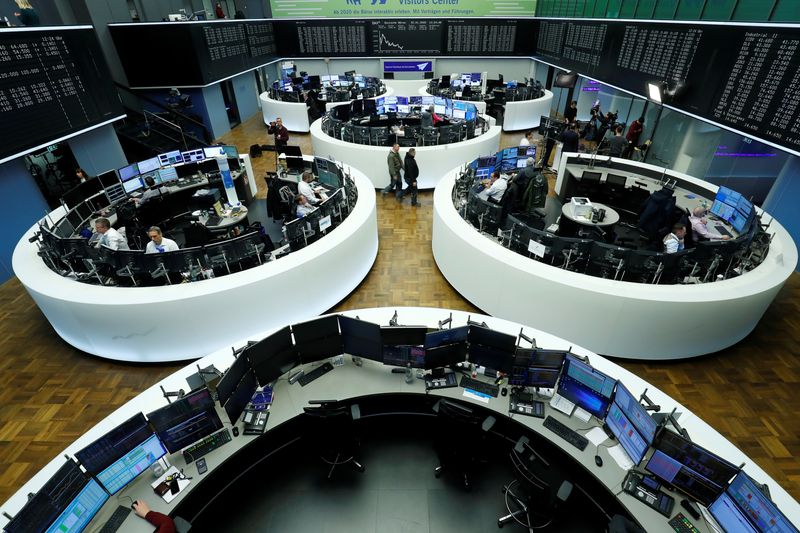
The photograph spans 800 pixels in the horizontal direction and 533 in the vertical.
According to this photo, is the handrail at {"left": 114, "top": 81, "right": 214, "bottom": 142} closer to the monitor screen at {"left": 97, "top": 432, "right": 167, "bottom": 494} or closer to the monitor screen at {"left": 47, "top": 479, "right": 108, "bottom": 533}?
the monitor screen at {"left": 97, "top": 432, "right": 167, "bottom": 494}

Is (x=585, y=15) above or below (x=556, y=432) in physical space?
above

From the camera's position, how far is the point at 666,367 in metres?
4.71

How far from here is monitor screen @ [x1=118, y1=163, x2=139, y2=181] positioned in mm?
6805

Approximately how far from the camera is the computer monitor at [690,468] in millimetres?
2467

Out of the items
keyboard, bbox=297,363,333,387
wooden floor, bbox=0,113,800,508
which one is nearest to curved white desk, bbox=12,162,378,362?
wooden floor, bbox=0,113,800,508

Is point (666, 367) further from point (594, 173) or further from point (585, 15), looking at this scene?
point (585, 15)

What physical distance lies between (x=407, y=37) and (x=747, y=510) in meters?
16.9

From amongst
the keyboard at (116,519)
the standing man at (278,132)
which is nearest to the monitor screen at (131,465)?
the keyboard at (116,519)

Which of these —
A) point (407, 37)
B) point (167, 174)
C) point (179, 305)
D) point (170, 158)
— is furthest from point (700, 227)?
→ point (407, 37)

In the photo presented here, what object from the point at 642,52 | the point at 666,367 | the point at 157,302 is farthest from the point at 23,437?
the point at 642,52

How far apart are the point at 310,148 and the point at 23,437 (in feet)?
32.1

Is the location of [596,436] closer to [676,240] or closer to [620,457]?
[620,457]

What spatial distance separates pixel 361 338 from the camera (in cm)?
358

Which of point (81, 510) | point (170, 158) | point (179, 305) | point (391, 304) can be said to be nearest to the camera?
point (81, 510)
